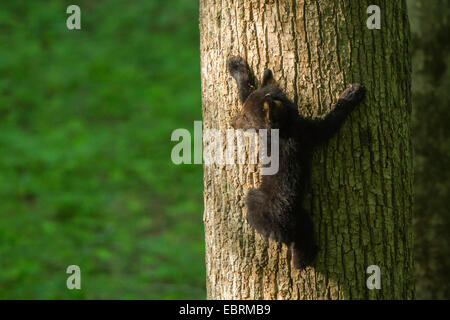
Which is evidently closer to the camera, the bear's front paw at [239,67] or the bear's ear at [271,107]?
the bear's ear at [271,107]

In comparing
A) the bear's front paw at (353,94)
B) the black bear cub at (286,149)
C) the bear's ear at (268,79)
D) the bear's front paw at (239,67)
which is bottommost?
the black bear cub at (286,149)

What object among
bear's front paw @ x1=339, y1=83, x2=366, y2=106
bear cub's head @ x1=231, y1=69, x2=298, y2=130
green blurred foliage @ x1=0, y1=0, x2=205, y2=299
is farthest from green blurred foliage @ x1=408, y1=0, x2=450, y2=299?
green blurred foliage @ x1=0, y1=0, x2=205, y2=299

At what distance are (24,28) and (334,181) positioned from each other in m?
10.7

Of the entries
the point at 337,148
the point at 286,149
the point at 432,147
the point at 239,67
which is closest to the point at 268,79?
the point at 239,67

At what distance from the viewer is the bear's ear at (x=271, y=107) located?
284cm

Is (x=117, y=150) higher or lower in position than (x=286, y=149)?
higher

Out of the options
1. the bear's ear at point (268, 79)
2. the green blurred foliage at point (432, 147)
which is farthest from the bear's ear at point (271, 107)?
the green blurred foliage at point (432, 147)

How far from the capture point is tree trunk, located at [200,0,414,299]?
2.90 m

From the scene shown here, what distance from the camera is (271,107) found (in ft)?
9.36

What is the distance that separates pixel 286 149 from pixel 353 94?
52cm

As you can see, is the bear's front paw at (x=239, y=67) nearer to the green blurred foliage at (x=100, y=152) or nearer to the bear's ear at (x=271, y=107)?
the bear's ear at (x=271, y=107)

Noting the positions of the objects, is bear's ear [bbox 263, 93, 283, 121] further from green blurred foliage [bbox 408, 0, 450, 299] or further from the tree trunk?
green blurred foliage [bbox 408, 0, 450, 299]

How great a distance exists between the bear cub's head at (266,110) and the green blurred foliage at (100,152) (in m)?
3.41

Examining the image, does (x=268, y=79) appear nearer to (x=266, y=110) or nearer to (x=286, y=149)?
(x=266, y=110)
